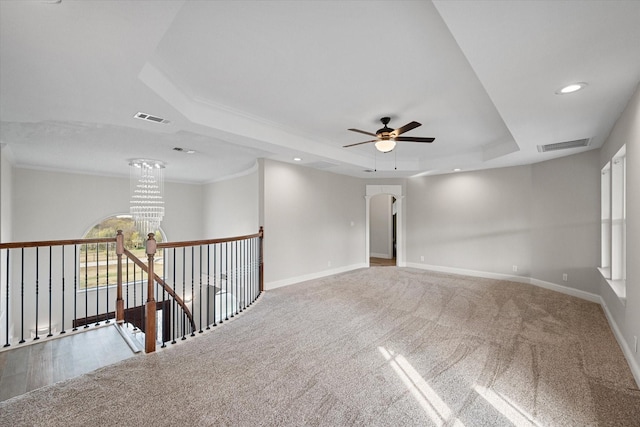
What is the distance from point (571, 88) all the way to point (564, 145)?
2322mm

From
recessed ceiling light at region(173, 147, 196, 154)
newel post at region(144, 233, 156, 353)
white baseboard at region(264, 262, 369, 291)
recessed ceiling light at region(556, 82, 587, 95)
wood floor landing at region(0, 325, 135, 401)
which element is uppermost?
recessed ceiling light at region(173, 147, 196, 154)

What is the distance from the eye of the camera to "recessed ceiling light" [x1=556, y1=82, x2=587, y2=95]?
2.32 m

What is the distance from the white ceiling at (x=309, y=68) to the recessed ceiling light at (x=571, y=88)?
72mm

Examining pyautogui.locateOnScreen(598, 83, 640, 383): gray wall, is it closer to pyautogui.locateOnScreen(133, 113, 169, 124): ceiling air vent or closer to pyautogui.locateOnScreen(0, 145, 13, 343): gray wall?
pyautogui.locateOnScreen(133, 113, 169, 124): ceiling air vent

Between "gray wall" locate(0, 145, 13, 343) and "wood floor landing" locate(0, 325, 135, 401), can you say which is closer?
"wood floor landing" locate(0, 325, 135, 401)

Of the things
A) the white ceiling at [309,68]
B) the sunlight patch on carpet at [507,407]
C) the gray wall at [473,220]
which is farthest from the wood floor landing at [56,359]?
the gray wall at [473,220]

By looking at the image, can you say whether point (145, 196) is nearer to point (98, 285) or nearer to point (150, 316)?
point (98, 285)

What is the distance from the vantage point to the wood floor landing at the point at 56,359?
Answer: 236cm

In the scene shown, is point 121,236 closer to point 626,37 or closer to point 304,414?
point 304,414

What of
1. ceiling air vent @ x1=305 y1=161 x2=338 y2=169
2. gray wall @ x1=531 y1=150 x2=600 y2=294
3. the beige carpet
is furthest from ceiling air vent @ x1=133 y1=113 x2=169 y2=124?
gray wall @ x1=531 y1=150 x2=600 y2=294

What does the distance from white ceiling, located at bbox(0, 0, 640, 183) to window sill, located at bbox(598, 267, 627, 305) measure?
6.00 feet

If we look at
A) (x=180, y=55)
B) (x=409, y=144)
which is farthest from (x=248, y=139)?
(x=409, y=144)

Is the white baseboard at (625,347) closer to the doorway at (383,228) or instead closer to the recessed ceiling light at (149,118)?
the recessed ceiling light at (149,118)

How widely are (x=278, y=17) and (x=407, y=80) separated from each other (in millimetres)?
1408
